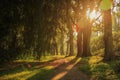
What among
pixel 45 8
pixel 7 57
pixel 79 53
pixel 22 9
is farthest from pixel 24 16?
pixel 79 53

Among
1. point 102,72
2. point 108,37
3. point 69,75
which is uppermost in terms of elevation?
point 108,37

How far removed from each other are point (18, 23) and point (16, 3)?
1.22 meters

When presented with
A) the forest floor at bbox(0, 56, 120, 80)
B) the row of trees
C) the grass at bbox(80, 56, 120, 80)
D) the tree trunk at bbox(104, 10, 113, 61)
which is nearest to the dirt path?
the forest floor at bbox(0, 56, 120, 80)

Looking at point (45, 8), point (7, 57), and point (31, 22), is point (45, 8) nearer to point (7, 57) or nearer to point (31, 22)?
point (31, 22)

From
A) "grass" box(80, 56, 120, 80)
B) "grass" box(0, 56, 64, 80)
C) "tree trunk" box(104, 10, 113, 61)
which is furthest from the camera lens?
"tree trunk" box(104, 10, 113, 61)

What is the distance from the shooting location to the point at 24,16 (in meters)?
11.2

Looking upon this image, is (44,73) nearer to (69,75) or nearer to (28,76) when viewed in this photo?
(28,76)

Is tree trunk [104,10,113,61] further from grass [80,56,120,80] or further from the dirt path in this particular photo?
the dirt path

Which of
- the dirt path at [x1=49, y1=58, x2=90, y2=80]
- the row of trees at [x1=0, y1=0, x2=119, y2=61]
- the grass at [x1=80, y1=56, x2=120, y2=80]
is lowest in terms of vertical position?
the dirt path at [x1=49, y1=58, x2=90, y2=80]

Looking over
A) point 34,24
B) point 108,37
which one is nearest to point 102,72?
point 34,24

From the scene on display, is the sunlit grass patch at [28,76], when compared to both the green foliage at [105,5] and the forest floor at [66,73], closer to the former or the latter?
the forest floor at [66,73]

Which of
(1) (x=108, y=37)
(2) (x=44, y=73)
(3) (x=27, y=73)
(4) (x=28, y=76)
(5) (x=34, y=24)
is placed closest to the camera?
(4) (x=28, y=76)

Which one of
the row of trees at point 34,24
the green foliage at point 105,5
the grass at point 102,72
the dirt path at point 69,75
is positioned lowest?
the dirt path at point 69,75

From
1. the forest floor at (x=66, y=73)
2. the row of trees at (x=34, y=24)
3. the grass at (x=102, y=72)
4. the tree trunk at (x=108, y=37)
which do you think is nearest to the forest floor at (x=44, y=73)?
the forest floor at (x=66, y=73)
